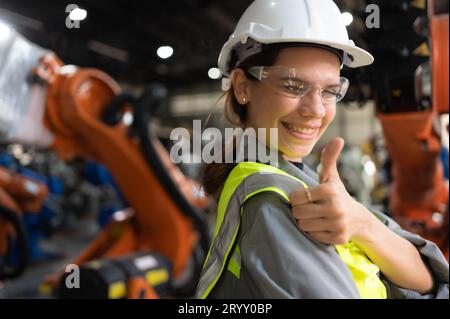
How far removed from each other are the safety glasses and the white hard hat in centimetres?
6

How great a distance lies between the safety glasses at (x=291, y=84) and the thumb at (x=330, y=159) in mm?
143

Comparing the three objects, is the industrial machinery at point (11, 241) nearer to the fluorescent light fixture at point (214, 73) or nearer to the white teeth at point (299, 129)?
the fluorescent light fixture at point (214, 73)

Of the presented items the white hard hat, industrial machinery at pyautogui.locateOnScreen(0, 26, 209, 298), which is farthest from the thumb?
industrial machinery at pyautogui.locateOnScreen(0, 26, 209, 298)

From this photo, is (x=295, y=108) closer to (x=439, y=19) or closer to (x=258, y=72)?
(x=258, y=72)

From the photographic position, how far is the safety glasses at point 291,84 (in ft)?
3.03

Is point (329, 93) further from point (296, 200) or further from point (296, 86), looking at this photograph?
point (296, 200)

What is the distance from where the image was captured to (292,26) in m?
0.95

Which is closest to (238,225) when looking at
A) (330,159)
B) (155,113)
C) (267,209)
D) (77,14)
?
(267,209)

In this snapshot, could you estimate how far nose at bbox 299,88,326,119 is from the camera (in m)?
0.91

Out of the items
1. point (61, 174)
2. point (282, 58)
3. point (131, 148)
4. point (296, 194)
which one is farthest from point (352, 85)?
point (61, 174)

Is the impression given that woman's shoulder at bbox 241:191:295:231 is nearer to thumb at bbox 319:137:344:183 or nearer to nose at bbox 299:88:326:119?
thumb at bbox 319:137:344:183

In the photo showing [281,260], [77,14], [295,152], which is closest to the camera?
[281,260]

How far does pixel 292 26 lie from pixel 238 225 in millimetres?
438

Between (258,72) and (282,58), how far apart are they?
0.20 feet
